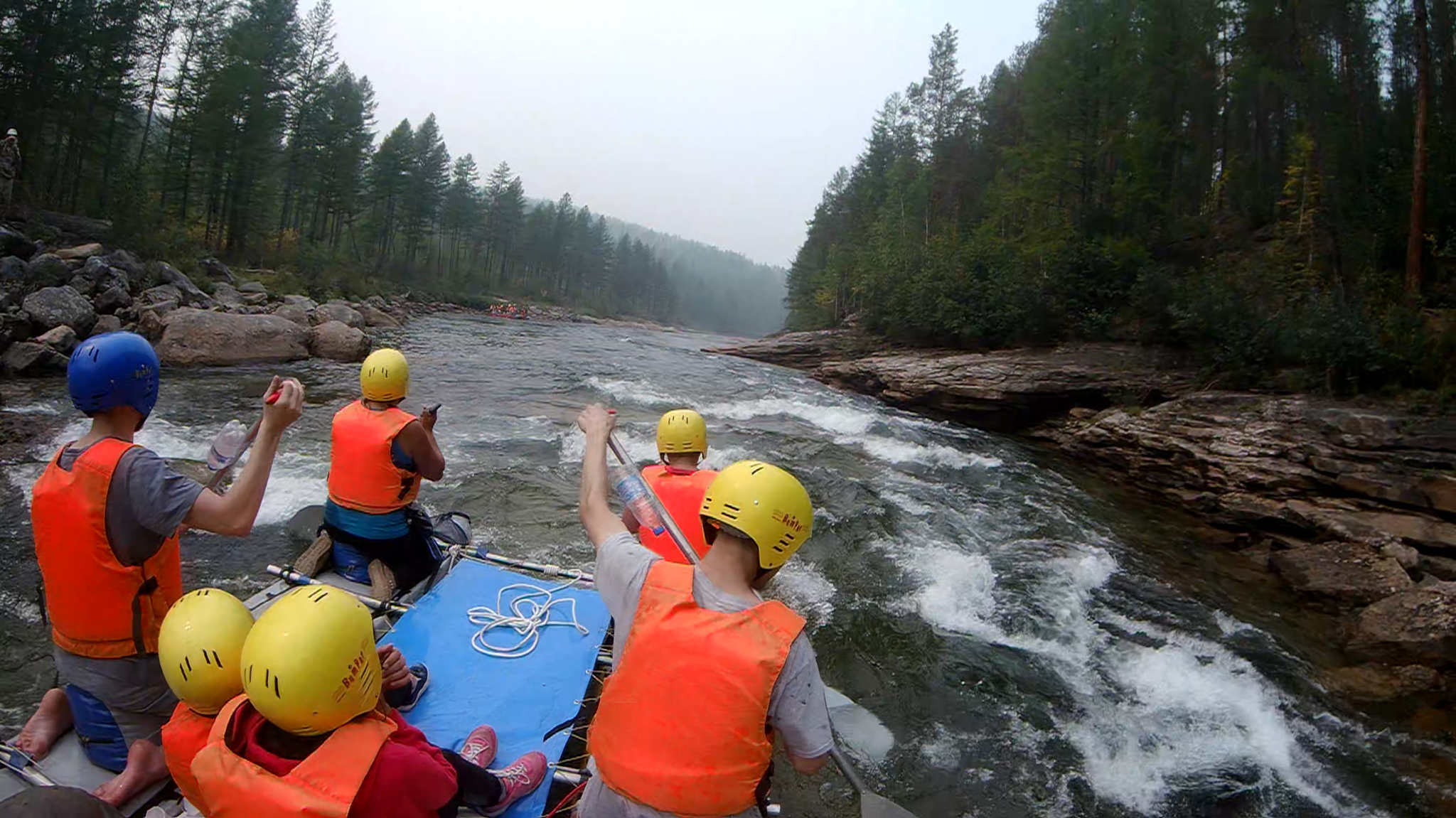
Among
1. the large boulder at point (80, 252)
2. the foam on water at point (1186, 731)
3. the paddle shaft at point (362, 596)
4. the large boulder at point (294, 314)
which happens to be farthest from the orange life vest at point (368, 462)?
the large boulder at point (80, 252)

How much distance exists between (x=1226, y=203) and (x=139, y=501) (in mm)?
28903

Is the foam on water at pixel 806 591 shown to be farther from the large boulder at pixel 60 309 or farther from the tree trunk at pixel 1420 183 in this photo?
the large boulder at pixel 60 309

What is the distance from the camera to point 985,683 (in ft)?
17.3

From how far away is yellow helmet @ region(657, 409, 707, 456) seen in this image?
4.28 metres

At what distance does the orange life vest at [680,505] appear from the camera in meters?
3.96

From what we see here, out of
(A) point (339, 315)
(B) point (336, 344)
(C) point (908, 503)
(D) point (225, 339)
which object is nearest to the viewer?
(C) point (908, 503)

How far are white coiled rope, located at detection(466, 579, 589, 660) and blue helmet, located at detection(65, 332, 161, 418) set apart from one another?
2.06 metres

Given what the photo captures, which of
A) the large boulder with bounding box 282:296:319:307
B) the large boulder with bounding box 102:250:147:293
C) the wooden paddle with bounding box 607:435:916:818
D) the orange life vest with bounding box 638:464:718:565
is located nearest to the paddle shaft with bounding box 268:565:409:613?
the orange life vest with bounding box 638:464:718:565

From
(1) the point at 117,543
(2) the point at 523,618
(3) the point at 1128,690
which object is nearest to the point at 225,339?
(2) the point at 523,618

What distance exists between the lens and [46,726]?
108 inches

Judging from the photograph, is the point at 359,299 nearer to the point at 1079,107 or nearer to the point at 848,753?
the point at 1079,107

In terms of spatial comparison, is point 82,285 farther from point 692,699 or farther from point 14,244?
point 692,699

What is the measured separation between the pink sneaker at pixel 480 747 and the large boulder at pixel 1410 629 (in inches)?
293

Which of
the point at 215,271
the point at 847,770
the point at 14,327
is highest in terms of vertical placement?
the point at 215,271
